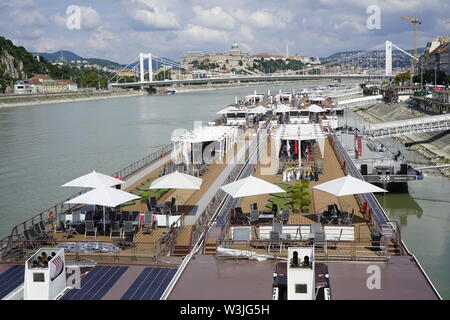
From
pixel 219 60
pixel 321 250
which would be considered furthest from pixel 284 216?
pixel 219 60

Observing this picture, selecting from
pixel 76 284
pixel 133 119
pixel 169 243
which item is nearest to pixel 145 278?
pixel 76 284

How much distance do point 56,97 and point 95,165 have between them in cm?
4446

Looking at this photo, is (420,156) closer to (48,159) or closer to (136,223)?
(48,159)

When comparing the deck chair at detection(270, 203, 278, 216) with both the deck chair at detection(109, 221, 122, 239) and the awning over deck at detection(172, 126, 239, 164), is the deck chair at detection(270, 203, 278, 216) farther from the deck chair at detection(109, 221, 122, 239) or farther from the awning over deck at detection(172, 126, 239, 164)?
the awning over deck at detection(172, 126, 239, 164)

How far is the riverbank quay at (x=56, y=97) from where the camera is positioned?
52469 millimetres

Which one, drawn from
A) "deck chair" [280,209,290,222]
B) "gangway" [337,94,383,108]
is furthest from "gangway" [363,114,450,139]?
"gangway" [337,94,383,108]

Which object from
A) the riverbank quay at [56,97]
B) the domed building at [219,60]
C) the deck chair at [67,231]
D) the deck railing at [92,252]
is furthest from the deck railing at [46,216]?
the domed building at [219,60]

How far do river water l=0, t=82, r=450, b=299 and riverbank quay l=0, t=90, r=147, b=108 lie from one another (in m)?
14.5

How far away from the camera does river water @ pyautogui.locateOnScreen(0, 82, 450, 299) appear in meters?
10.4

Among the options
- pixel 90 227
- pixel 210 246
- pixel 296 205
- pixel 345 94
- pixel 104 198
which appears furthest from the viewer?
pixel 345 94

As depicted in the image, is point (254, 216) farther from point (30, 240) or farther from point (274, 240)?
point (30, 240)

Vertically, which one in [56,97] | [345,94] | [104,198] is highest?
[56,97]

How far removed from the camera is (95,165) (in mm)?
18656

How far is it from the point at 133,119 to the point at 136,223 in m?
30.4
